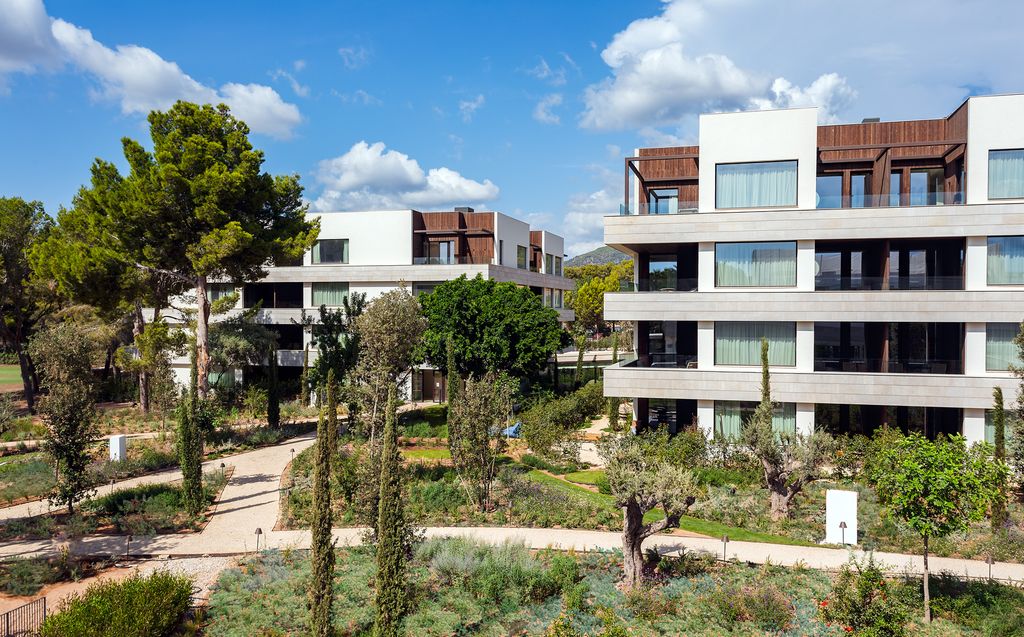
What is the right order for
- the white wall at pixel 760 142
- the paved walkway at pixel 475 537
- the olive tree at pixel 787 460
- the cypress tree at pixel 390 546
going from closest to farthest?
the cypress tree at pixel 390 546
the paved walkway at pixel 475 537
the olive tree at pixel 787 460
the white wall at pixel 760 142

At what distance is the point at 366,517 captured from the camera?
18.1m

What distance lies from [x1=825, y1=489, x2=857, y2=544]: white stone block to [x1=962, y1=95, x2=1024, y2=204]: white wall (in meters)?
17.2

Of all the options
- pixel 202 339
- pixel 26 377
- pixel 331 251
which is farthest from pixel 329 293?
pixel 26 377

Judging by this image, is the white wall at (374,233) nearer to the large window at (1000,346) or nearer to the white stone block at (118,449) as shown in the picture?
the white stone block at (118,449)

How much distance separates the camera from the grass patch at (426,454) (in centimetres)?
3028

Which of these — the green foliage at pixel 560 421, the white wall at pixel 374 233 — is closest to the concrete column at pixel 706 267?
the green foliage at pixel 560 421

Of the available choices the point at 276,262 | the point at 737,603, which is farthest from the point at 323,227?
the point at 737,603

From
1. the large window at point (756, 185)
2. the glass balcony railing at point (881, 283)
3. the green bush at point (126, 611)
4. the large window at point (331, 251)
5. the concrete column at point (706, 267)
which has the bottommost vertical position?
the green bush at point (126, 611)

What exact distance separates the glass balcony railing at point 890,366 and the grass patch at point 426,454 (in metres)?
17.5

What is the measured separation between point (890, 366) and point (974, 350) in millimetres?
3246

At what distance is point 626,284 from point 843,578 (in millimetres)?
18199

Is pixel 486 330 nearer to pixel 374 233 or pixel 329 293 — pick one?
pixel 374 233

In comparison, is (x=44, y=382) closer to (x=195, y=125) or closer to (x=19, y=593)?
(x=19, y=593)

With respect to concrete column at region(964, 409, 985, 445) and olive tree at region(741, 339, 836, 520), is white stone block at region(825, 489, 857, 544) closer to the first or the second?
olive tree at region(741, 339, 836, 520)
